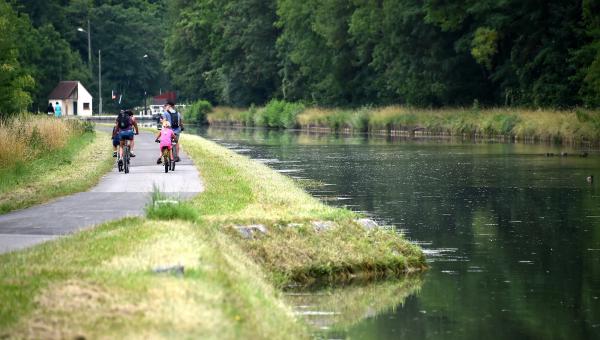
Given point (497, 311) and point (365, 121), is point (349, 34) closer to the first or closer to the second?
point (365, 121)

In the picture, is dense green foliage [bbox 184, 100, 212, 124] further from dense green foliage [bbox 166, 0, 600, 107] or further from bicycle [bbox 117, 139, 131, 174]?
bicycle [bbox 117, 139, 131, 174]

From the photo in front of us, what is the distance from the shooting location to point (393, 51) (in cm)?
9169

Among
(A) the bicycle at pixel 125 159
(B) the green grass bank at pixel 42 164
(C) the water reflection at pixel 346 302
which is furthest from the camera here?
(A) the bicycle at pixel 125 159

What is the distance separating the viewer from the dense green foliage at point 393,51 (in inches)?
2872

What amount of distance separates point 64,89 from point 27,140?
324 ft

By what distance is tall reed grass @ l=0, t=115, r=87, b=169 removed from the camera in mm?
33312

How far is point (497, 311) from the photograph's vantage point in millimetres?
15297

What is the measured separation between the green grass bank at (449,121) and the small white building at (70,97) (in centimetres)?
2952

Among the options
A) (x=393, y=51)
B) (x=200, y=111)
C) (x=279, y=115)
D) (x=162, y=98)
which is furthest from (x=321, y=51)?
(x=162, y=98)

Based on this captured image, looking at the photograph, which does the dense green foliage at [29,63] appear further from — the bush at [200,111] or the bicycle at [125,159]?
the bicycle at [125,159]

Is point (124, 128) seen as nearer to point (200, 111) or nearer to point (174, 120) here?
point (174, 120)

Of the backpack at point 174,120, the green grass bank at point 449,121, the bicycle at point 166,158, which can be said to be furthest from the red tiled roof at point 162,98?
the bicycle at point 166,158

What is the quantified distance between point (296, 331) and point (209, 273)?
1.21 m

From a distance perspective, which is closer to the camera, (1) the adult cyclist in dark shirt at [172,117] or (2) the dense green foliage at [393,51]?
(1) the adult cyclist in dark shirt at [172,117]
